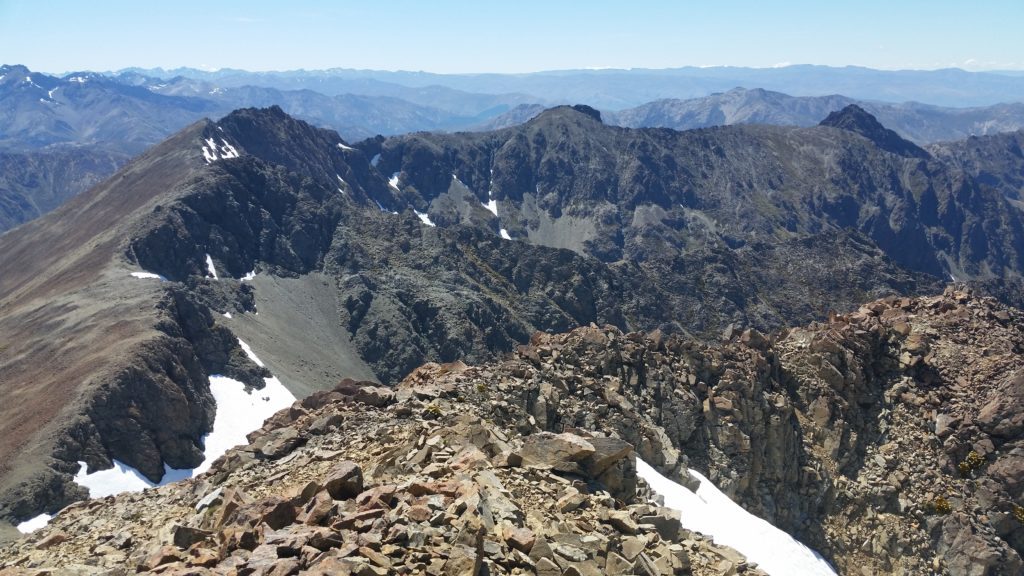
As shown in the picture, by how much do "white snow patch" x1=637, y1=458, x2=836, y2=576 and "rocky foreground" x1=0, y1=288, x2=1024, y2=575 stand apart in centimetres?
227

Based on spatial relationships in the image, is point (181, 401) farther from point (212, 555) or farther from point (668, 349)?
point (212, 555)

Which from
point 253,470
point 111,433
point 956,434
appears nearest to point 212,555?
point 253,470

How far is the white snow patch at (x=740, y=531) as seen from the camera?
32.9 m

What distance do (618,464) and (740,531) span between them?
13475 millimetres

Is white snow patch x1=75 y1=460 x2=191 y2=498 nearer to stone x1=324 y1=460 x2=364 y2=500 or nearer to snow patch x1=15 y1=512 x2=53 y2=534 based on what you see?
snow patch x1=15 y1=512 x2=53 y2=534

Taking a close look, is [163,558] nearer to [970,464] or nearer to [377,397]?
[377,397]

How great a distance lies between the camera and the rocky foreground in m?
17.8

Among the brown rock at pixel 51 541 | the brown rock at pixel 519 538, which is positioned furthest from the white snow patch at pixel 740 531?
the brown rock at pixel 51 541

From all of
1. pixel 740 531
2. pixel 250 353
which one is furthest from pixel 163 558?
pixel 250 353

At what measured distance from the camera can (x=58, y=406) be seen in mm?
90562

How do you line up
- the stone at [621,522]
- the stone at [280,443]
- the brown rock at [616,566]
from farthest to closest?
the stone at [280,443] < the stone at [621,522] < the brown rock at [616,566]

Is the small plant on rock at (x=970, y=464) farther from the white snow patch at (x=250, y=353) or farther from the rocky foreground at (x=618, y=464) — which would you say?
the white snow patch at (x=250, y=353)

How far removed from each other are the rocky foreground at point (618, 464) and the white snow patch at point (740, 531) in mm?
2271

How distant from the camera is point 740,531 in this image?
3428 centimetres
